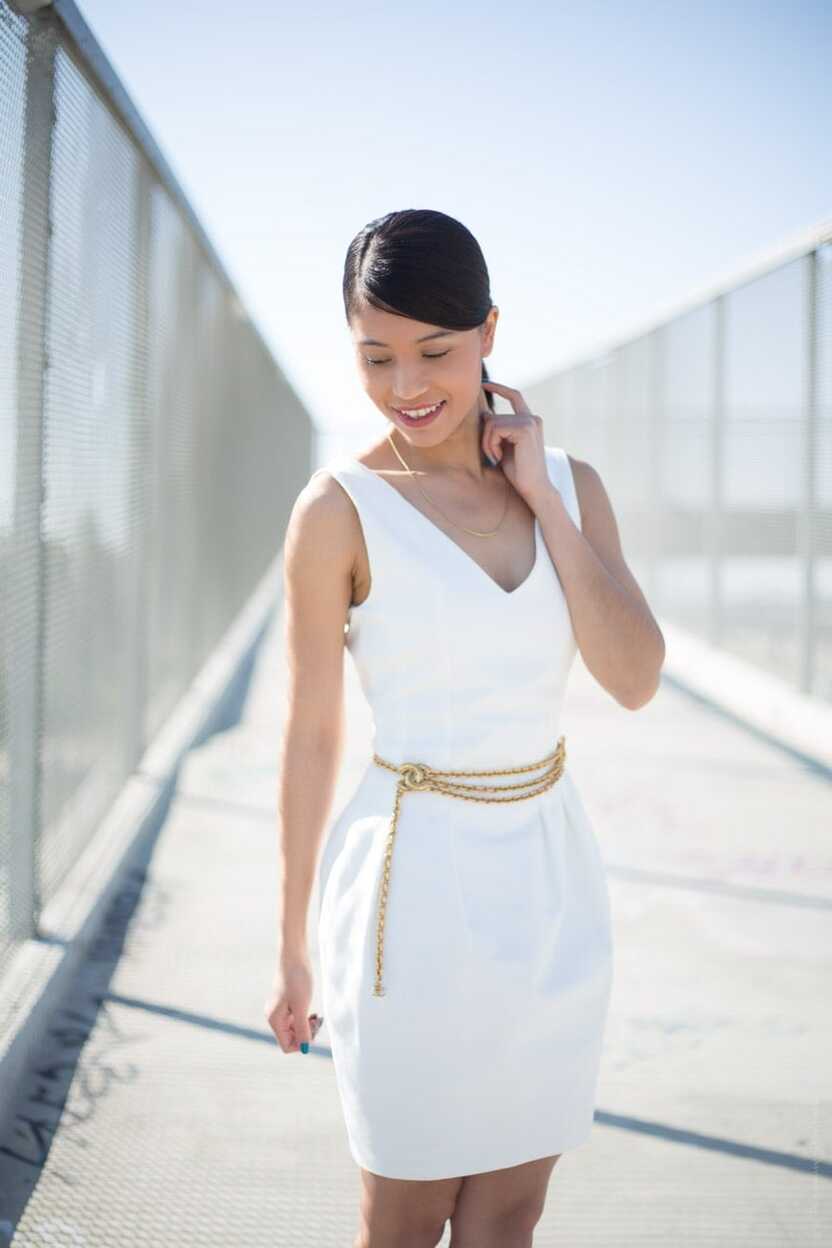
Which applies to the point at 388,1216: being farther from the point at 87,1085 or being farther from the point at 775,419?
the point at 775,419

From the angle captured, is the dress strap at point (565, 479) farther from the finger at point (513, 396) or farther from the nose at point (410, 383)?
the nose at point (410, 383)

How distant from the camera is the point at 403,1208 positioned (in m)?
1.69

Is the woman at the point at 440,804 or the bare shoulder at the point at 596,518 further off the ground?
the bare shoulder at the point at 596,518

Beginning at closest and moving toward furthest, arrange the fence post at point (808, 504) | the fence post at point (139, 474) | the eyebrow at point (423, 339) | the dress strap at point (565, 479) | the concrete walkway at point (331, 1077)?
the eyebrow at point (423, 339)
the dress strap at point (565, 479)
the concrete walkway at point (331, 1077)
the fence post at point (139, 474)
the fence post at point (808, 504)

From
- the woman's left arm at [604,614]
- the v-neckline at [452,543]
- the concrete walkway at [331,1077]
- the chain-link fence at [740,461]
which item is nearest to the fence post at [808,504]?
the chain-link fence at [740,461]

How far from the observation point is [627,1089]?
308 cm

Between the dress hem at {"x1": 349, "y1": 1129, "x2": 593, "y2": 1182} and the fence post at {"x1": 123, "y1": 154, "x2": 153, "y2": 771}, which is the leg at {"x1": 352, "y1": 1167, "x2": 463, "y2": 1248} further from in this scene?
the fence post at {"x1": 123, "y1": 154, "x2": 153, "y2": 771}

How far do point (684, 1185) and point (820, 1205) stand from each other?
0.26 m

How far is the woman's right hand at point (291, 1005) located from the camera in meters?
1.78

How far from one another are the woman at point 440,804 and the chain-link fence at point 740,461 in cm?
516

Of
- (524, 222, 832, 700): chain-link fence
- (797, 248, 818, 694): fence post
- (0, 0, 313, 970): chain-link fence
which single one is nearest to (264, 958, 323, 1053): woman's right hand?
(0, 0, 313, 970): chain-link fence

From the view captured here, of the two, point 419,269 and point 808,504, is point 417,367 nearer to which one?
point 419,269

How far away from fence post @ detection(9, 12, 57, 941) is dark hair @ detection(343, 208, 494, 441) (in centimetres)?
151

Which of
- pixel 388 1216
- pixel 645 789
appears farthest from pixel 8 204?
pixel 645 789
